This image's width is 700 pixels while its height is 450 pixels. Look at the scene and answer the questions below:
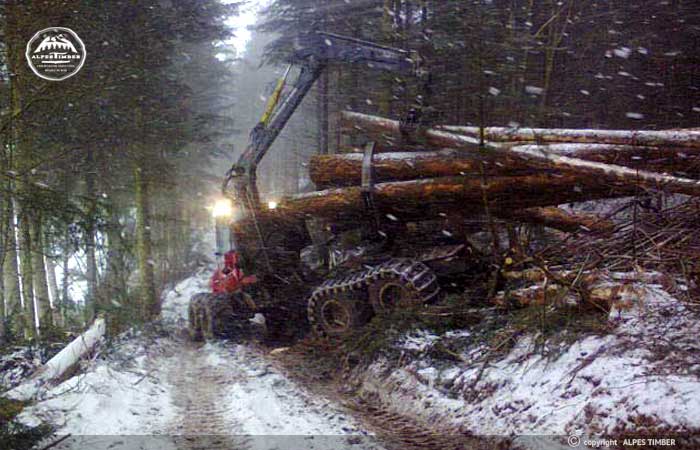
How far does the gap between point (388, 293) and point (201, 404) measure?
3282 millimetres

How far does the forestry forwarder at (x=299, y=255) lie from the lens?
29.3ft

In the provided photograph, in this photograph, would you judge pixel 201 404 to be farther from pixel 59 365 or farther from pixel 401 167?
pixel 401 167

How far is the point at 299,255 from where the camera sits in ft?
36.3

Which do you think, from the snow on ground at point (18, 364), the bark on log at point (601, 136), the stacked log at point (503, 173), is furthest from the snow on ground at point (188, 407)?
the bark on log at point (601, 136)

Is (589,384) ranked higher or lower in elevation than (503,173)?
lower

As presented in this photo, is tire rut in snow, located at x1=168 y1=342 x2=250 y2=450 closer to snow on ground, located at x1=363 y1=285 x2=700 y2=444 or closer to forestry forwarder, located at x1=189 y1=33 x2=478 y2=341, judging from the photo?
forestry forwarder, located at x1=189 y1=33 x2=478 y2=341

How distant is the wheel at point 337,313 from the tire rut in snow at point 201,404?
1755 mm

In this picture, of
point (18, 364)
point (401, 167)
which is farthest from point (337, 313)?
point (18, 364)

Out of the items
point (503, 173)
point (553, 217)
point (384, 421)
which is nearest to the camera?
point (384, 421)

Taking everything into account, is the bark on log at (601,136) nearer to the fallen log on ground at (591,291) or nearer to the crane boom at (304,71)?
the fallen log on ground at (591,291)

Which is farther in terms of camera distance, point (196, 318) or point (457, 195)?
point (196, 318)

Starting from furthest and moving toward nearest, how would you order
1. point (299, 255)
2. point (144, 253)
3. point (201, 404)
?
point (144, 253)
point (299, 255)
point (201, 404)

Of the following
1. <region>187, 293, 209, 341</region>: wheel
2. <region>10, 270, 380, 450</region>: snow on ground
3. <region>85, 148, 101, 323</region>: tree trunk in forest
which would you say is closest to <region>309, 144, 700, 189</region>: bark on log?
<region>10, 270, 380, 450</region>: snow on ground

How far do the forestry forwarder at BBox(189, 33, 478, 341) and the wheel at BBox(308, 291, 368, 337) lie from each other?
0.6 inches
